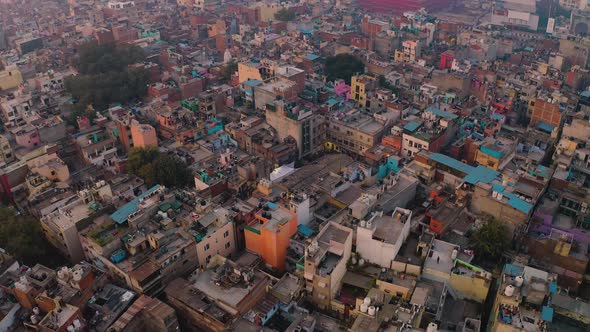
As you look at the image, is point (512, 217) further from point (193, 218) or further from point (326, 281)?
point (193, 218)

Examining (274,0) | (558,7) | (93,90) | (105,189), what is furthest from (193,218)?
(558,7)

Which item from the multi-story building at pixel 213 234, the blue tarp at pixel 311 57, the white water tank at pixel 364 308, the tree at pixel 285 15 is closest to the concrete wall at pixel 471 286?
the white water tank at pixel 364 308

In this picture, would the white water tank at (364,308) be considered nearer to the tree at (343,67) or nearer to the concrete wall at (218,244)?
the concrete wall at (218,244)

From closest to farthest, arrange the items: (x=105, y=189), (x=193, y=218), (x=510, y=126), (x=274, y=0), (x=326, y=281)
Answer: (x=326, y=281) → (x=193, y=218) → (x=105, y=189) → (x=510, y=126) → (x=274, y=0)

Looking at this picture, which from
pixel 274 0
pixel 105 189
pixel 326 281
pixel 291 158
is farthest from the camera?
pixel 274 0

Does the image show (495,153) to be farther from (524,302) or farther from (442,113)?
(524,302)

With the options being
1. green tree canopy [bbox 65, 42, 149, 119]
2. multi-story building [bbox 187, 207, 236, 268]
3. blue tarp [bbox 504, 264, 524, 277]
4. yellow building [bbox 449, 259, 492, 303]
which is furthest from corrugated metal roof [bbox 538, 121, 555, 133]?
green tree canopy [bbox 65, 42, 149, 119]
